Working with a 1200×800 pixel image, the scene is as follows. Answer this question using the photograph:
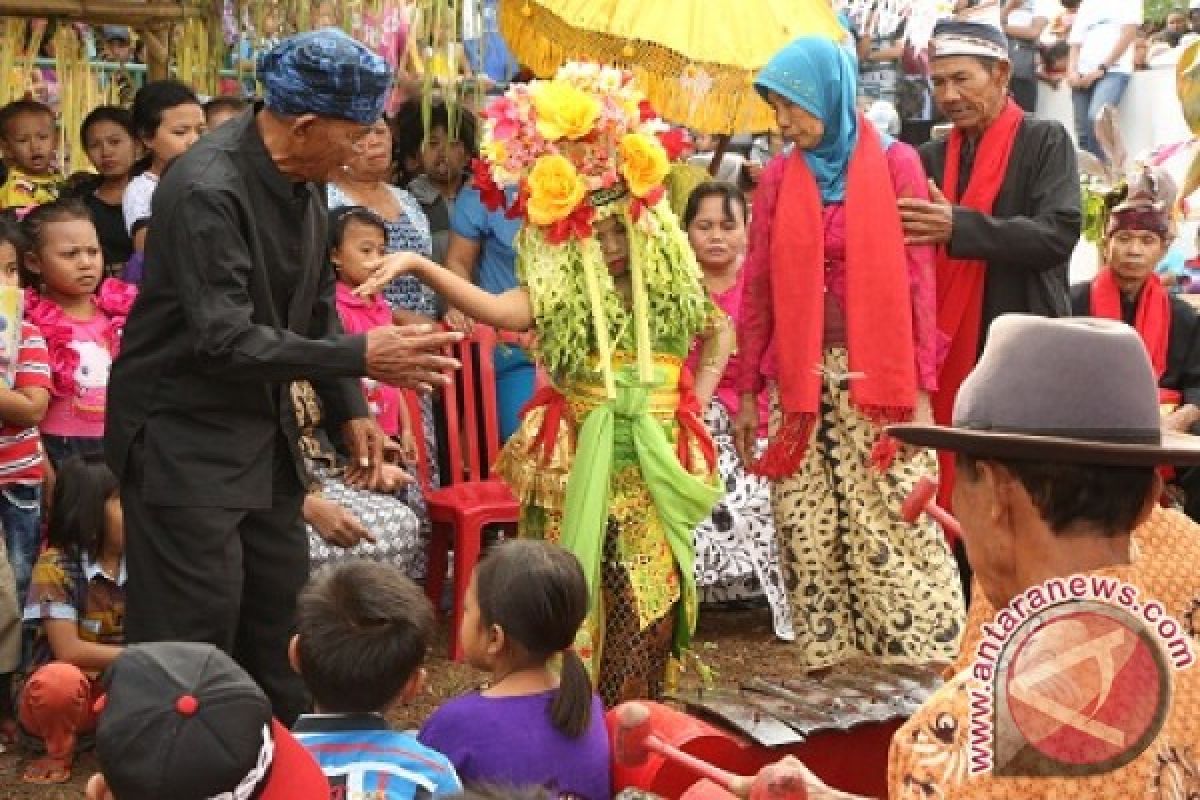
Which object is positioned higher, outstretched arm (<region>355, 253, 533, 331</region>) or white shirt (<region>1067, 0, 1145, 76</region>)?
white shirt (<region>1067, 0, 1145, 76</region>)

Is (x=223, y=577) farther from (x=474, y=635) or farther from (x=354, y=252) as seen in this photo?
(x=354, y=252)

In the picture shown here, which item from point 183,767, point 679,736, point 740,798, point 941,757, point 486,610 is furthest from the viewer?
point 486,610

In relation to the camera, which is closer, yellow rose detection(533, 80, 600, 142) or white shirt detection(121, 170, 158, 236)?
yellow rose detection(533, 80, 600, 142)

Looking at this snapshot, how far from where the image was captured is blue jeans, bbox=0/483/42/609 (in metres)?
5.19

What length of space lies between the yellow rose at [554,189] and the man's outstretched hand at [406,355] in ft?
3.81

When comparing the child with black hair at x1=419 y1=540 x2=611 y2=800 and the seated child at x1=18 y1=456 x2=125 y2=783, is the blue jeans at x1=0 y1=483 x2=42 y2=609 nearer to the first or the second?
the seated child at x1=18 y1=456 x2=125 y2=783

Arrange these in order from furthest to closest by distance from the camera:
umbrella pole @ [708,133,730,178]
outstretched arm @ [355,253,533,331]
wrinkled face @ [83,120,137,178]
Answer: umbrella pole @ [708,133,730,178] < wrinkled face @ [83,120,137,178] < outstretched arm @ [355,253,533,331]

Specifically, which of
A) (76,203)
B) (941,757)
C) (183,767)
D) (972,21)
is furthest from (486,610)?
(972,21)

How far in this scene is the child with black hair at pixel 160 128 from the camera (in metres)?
6.34

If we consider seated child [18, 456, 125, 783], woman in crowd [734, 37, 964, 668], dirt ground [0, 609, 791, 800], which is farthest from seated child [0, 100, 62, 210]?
woman in crowd [734, 37, 964, 668]

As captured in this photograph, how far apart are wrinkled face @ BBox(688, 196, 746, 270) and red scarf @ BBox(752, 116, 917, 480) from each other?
129 centimetres

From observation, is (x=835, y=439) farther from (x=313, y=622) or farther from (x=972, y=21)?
(x=313, y=622)

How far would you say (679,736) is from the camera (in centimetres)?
339

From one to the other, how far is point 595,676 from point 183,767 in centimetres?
279
